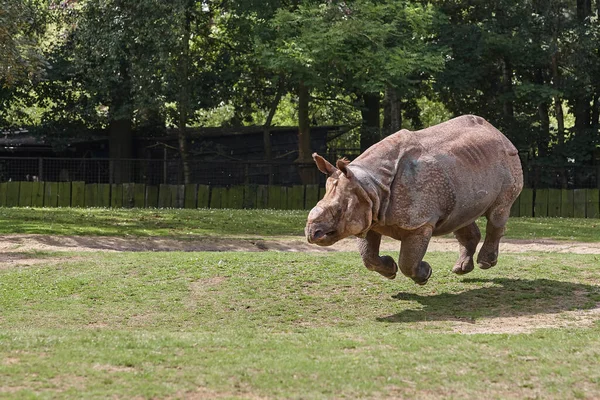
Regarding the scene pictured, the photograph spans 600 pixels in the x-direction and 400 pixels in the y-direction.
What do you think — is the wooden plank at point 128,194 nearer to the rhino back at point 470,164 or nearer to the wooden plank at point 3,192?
the wooden plank at point 3,192

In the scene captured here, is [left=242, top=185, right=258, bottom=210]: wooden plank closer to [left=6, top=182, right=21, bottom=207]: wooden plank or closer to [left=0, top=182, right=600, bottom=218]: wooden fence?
[left=0, top=182, right=600, bottom=218]: wooden fence

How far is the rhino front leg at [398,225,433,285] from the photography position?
1367 cm

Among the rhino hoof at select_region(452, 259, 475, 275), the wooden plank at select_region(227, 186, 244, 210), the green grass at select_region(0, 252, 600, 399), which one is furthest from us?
the wooden plank at select_region(227, 186, 244, 210)

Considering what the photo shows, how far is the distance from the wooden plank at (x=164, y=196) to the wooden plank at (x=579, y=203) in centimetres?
1370

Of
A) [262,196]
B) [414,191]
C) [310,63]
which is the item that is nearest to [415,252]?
[414,191]

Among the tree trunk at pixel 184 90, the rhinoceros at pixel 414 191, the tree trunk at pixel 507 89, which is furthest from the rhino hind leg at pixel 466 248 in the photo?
the tree trunk at pixel 507 89

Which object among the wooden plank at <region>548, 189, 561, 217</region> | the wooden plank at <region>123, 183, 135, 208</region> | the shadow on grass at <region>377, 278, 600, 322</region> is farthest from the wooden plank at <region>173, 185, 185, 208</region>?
the shadow on grass at <region>377, 278, 600, 322</region>

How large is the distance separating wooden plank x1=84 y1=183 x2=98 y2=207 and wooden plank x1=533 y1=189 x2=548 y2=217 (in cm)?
1481

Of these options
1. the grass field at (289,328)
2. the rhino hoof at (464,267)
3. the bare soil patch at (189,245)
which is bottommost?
the grass field at (289,328)

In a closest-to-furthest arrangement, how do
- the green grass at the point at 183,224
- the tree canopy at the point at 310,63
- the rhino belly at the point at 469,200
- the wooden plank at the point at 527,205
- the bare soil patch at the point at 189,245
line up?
1. the rhino belly at the point at 469,200
2. the bare soil patch at the point at 189,245
3. the green grass at the point at 183,224
4. the tree canopy at the point at 310,63
5. the wooden plank at the point at 527,205

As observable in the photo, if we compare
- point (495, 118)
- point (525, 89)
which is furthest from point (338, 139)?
point (525, 89)

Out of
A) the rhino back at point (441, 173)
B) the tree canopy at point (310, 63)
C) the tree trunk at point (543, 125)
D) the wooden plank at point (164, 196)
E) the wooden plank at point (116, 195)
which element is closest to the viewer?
the rhino back at point (441, 173)

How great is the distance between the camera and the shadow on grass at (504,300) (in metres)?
13.9

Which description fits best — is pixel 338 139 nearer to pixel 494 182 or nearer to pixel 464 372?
pixel 494 182
